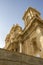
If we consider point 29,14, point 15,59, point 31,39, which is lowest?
point 15,59

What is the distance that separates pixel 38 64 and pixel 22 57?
3.81 ft

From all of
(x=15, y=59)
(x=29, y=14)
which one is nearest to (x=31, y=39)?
(x=29, y=14)

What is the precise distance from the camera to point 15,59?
9703 mm

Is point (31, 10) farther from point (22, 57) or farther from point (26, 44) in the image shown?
point (22, 57)

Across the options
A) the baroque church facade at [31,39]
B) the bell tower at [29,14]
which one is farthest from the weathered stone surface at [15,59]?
the bell tower at [29,14]

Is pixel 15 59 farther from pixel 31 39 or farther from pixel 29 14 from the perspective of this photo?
pixel 29 14

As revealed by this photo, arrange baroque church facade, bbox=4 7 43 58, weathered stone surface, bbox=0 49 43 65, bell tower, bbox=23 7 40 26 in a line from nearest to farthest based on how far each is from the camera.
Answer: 1. weathered stone surface, bbox=0 49 43 65
2. baroque church facade, bbox=4 7 43 58
3. bell tower, bbox=23 7 40 26

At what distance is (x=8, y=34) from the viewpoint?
1401 inches

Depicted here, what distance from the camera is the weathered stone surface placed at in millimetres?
9352

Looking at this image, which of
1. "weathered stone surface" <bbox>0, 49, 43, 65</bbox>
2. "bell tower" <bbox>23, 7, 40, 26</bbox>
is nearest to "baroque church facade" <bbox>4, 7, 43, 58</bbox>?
"bell tower" <bbox>23, 7, 40, 26</bbox>

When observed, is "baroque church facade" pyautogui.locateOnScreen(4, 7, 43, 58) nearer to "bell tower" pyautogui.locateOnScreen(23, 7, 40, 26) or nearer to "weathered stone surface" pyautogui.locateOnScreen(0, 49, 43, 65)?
"bell tower" pyautogui.locateOnScreen(23, 7, 40, 26)

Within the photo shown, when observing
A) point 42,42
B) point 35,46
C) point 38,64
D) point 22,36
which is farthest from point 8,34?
point 38,64

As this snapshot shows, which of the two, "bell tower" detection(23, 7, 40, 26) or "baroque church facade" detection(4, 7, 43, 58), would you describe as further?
"bell tower" detection(23, 7, 40, 26)

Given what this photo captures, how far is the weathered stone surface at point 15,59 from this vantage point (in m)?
9.35
